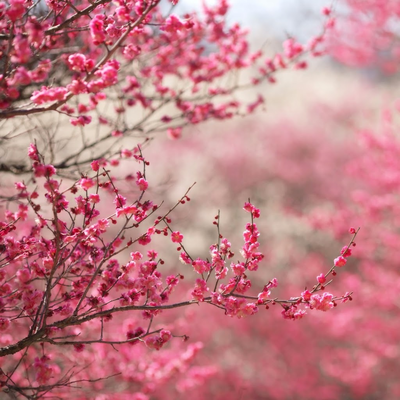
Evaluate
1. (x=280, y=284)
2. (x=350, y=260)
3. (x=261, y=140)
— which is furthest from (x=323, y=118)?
(x=280, y=284)

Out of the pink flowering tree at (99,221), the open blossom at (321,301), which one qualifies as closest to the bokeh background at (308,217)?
the pink flowering tree at (99,221)

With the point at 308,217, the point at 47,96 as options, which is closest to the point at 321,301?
the point at 47,96

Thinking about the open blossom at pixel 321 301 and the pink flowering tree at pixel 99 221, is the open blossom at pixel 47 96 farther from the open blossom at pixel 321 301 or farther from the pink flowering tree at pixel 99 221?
the open blossom at pixel 321 301

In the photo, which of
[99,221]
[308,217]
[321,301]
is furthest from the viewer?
[308,217]

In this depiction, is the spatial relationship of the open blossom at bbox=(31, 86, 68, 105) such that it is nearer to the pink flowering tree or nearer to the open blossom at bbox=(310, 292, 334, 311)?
the pink flowering tree

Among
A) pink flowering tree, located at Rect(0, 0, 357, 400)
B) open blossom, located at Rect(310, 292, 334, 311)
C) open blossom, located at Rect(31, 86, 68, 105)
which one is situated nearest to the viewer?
open blossom, located at Rect(31, 86, 68, 105)

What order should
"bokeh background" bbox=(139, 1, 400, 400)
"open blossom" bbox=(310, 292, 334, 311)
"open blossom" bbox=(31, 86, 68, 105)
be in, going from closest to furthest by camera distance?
"open blossom" bbox=(31, 86, 68, 105) → "open blossom" bbox=(310, 292, 334, 311) → "bokeh background" bbox=(139, 1, 400, 400)

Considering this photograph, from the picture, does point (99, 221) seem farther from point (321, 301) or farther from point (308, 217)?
point (308, 217)

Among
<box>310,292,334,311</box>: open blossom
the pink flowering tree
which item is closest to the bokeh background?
the pink flowering tree

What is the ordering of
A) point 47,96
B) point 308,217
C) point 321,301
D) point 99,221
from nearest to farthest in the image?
point 47,96, point 321,301, point 99,221, point 308,217

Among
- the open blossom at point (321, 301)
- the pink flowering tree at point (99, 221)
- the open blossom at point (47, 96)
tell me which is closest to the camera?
the open blossom at point (47, 96)

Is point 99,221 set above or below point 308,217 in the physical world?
below

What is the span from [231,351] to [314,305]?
7218 mm

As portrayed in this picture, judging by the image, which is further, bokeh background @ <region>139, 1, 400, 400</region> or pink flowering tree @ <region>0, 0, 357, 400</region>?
bokeh background @ <region>139, 1, 400, 400</region>
